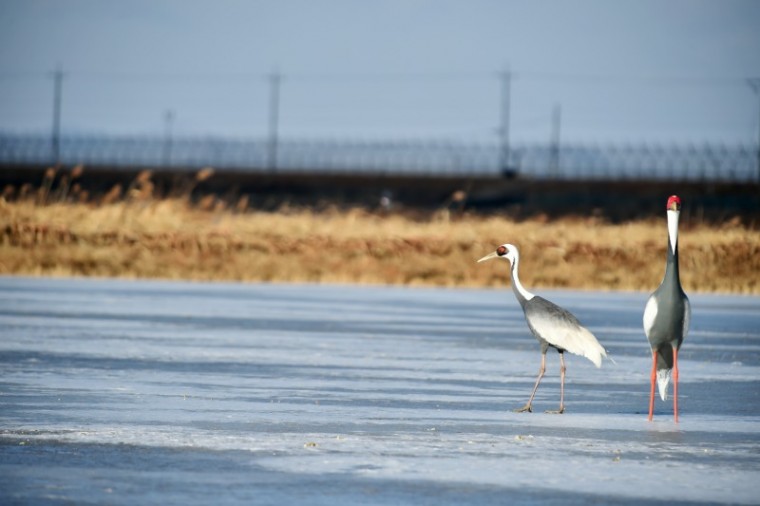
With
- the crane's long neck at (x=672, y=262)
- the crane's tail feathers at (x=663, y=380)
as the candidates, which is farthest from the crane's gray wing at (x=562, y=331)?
the crane's long neck at (x=672, y=262)

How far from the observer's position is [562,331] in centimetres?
1111

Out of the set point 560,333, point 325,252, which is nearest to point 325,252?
point 325,252

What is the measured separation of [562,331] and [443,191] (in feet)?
171

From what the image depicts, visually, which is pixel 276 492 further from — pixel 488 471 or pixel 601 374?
pixel 601 374

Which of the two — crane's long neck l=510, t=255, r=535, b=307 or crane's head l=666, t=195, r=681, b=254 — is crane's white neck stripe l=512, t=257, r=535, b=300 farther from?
crane's head l=666, t=195, r=681, b=254

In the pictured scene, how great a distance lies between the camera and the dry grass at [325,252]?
97.5 feet

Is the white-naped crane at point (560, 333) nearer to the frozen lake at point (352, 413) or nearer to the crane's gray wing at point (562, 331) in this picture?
the crane's gray wing at point (562, 331)

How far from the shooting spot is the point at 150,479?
7.76m

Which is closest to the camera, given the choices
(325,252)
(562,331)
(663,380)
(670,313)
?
(670,313)

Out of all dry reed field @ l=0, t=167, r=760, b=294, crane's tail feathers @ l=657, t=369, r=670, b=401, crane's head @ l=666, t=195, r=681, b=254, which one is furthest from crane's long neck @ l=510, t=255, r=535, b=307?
dry reed field @ l=0, t=167, r=760, b=294

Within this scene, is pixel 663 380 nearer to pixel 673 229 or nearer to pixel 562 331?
pixel 562 331

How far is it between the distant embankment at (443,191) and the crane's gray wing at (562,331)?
144 ft

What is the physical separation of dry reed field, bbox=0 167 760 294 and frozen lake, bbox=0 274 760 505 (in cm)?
930

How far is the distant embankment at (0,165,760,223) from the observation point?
57281 mm
